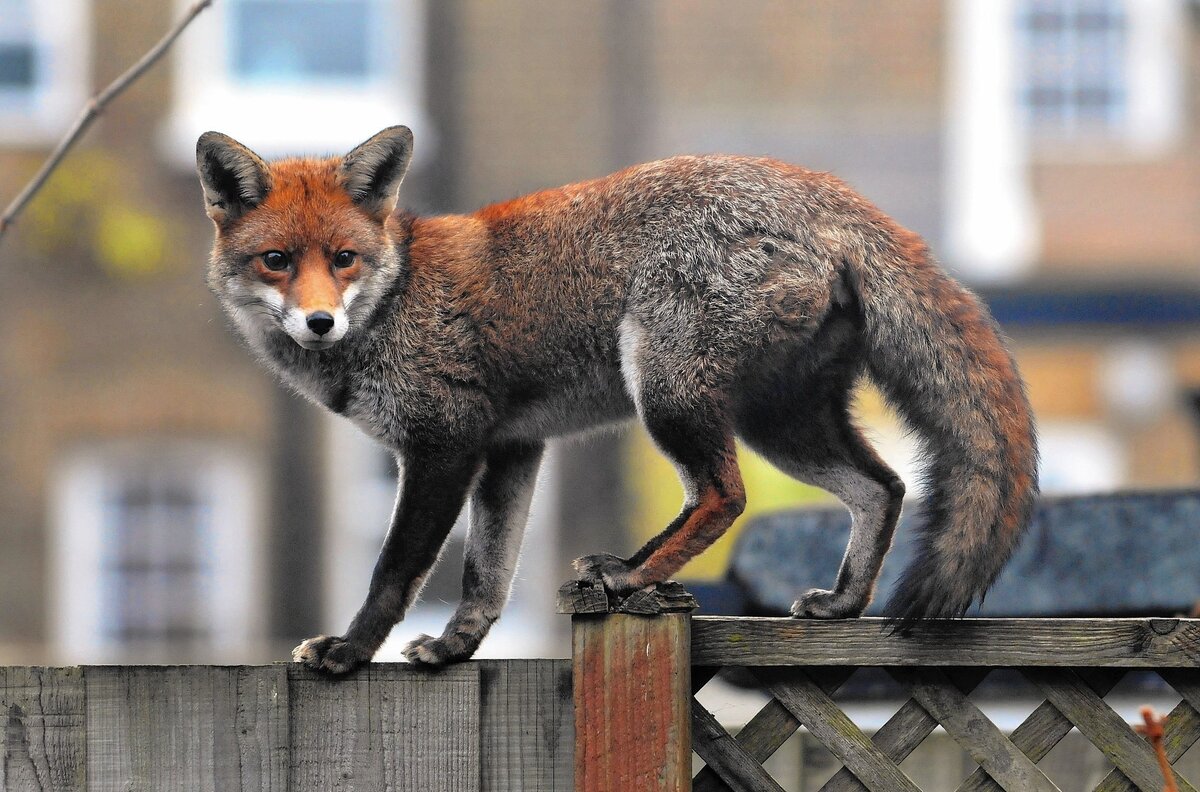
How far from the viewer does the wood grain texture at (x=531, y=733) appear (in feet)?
10.2

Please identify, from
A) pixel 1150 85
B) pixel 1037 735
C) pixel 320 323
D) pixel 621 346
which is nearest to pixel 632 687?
pixel 1037 735

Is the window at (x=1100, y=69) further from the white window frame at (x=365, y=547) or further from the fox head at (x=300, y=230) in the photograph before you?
the fox head at (x=300, y=230)

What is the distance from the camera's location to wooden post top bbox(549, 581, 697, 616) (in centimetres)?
302

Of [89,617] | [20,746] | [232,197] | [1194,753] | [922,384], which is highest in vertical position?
[232,197]

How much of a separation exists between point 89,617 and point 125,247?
3151mm

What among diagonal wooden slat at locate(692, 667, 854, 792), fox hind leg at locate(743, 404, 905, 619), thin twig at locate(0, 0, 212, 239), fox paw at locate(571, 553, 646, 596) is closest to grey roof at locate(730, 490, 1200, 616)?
fox hind leg at locate(743, 404, 905, 619)

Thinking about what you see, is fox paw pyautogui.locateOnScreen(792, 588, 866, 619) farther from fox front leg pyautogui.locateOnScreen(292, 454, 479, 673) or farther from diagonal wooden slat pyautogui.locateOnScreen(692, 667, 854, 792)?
fox front leg pyautogui.locateOnScreen(292, 454, 479, 673)

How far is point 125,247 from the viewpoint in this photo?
42.5 ft

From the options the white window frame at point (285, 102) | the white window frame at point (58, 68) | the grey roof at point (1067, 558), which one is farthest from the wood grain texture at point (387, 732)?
the white window frame at point (58, 68)

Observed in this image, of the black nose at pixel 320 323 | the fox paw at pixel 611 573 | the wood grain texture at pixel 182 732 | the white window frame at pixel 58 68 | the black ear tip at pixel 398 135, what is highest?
the white window frame at pixel 58 68

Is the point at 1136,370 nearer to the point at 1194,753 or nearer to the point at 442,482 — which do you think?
the point at 1194,753

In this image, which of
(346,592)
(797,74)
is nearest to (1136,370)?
(797,74)

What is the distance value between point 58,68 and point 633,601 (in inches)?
466

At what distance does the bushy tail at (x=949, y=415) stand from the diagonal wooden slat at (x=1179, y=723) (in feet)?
1.33
